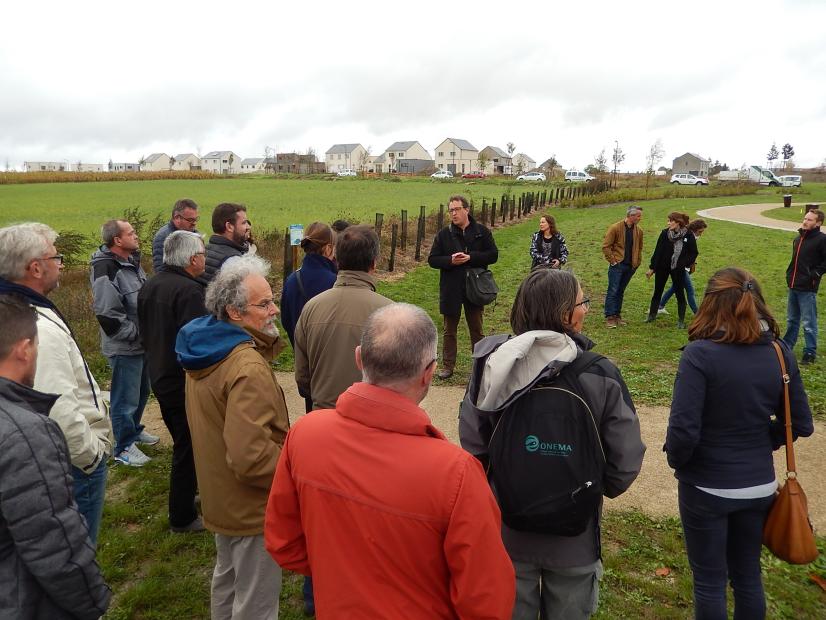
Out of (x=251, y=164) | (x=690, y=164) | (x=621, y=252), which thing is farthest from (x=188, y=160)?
(x=621, y=252)

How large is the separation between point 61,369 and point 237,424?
94cm

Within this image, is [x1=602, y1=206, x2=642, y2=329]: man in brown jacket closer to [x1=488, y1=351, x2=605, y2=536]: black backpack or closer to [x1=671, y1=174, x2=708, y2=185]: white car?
[x1=488, y1=351, x2=605, y2=536]: black backpack

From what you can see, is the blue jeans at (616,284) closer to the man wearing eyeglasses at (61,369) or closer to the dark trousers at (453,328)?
the dark trousers at (453,328)

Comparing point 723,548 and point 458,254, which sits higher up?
point 458,254

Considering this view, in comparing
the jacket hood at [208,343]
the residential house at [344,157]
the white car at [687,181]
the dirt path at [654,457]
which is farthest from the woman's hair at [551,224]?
the residential house at [344,157]

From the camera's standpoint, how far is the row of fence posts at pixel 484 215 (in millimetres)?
10806

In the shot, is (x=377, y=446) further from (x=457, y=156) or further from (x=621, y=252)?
(x=457, y=156)

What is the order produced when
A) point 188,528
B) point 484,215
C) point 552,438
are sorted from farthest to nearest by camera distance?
point 484,215 → point 188,528 → point 552,438

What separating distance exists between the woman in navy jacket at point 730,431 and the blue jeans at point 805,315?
5486 mm

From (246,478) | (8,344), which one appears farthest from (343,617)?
(8,344)

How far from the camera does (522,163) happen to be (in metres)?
99.8

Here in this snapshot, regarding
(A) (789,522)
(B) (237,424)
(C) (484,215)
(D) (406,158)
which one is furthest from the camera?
(D) (406,158)

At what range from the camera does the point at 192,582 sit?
3.41 m

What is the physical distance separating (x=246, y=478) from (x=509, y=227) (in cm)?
2210
